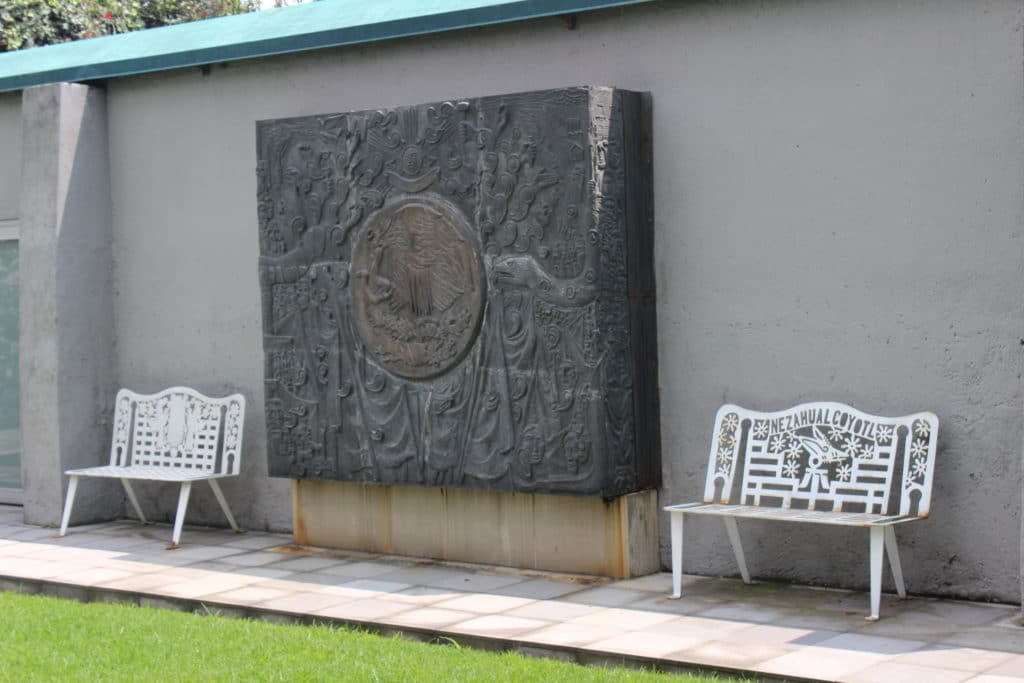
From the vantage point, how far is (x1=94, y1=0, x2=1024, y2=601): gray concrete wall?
254 inches

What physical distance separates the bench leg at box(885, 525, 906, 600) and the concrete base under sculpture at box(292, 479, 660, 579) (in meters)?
1.32

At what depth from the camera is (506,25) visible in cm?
794

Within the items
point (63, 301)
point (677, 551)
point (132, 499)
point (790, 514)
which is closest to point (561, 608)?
point (677, 551)

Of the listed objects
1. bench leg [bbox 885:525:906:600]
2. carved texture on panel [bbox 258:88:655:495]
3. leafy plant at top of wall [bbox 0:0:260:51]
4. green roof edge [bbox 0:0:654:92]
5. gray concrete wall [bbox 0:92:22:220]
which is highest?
leafy plant at top of wall [bbox 0:0:260:51]

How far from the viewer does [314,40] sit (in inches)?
337

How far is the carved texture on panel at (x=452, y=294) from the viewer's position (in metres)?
7.25

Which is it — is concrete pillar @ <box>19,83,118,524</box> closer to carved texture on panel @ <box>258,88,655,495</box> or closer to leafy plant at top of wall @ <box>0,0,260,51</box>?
carved texture on panel @ <box>258,88,655,495</box>

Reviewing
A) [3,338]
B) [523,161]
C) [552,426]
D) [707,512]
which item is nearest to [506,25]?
[523,161]

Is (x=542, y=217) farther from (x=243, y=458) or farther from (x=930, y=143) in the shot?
(x=243, y=458)

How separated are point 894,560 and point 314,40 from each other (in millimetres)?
4453

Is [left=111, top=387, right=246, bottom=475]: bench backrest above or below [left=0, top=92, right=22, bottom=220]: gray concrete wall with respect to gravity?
below

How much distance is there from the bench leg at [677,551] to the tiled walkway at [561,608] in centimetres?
9

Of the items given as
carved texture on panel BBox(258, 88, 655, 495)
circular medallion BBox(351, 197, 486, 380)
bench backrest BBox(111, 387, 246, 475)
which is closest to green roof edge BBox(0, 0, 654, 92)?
carved texture on panel BBox(258, 88, 655, 495)

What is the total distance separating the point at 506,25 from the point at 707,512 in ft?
9.60
